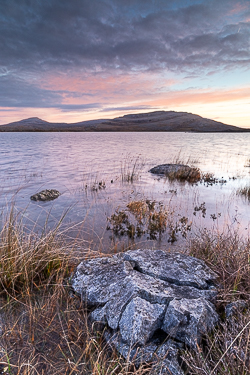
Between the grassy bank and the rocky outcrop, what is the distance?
131 mm

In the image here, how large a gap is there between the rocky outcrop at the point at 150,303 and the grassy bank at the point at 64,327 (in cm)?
13

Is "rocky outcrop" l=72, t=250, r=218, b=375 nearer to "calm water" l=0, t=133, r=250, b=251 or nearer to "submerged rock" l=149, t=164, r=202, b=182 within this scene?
"calm water" l=0, t=133, r=250, b=251

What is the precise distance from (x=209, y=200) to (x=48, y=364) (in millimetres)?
9147

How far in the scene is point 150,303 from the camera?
8.76 feet

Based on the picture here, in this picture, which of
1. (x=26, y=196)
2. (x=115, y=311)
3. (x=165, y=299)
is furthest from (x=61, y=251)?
(x=26, y=196)

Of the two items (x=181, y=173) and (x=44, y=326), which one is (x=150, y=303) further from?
(x=181, y=173)

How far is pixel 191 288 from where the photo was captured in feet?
10.2

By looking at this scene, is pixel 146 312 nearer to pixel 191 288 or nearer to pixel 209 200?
pixel 191 288

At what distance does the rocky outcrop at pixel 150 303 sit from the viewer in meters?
2.33

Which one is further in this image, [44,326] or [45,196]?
[45,196]

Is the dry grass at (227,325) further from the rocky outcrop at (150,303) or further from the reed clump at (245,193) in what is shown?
the reed clump at (245,193)

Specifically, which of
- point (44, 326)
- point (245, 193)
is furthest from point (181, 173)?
point (44, 326)

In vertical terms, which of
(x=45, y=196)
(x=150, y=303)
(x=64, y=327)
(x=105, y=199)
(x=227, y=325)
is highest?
(x=150, y=303)

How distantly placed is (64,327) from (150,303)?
1.17 m
